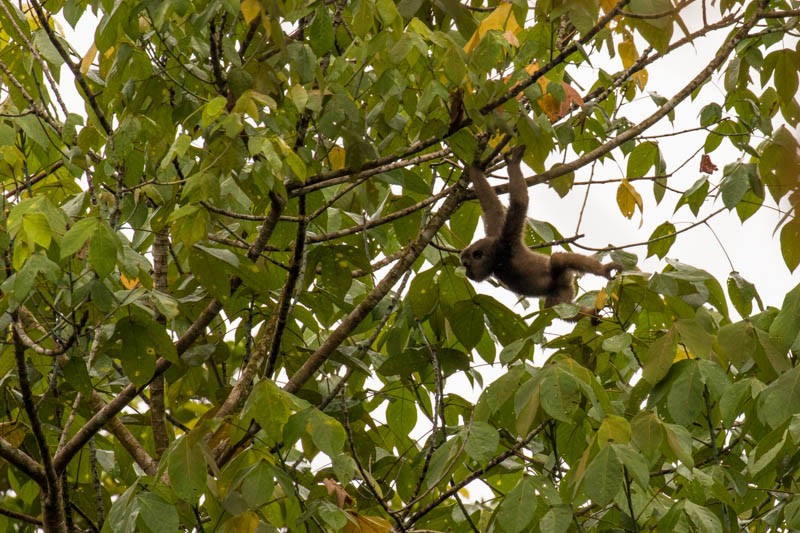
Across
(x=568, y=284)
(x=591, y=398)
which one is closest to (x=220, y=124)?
(x=591, y=398)

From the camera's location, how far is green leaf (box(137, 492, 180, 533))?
3.05 meters

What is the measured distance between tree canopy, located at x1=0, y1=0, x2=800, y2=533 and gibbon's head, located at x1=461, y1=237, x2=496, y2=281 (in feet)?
0.44

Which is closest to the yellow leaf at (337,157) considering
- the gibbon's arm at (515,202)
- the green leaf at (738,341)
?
the gibbon's arm at (515,202)

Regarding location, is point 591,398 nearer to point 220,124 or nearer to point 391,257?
point 220,124

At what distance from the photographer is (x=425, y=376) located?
4.54 meters

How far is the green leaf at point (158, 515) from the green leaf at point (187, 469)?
0.30 feet

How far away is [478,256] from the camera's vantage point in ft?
18.1

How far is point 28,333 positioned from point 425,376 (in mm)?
2068

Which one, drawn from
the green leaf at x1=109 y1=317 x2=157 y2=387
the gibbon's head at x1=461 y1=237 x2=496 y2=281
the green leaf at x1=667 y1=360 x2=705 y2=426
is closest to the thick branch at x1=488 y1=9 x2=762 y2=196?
the gibbon's head at x1=461 y1=237 x2=496 y2=281

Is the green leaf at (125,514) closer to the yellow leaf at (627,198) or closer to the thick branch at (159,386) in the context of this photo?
the thick branch at (159,386)

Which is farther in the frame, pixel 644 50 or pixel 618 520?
pixel 644 50

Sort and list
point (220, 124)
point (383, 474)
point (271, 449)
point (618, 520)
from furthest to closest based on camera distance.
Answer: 1. point (383, 474)
2. point (618, 520)
3. point (271, 449)
4. point (220, 124)

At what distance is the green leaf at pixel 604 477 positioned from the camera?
2.75 metres

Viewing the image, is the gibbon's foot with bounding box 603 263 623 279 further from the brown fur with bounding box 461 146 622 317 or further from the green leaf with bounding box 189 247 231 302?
the green leaf with bounding box 189 247 231 302
